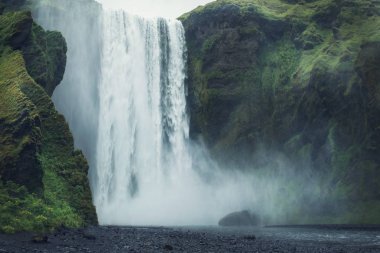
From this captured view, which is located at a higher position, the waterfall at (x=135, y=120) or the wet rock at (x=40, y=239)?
the waterfall at (x=135, y=120)

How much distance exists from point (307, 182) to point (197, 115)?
19711 millimetres

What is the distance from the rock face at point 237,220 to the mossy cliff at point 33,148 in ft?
87.6

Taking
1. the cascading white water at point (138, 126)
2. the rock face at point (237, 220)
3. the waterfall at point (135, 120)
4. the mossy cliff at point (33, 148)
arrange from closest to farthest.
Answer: the mossy cliff at point (33, 148) < the rock face at point (237, 220) < the waterfall at point (135, 120) < the cascading white water at point (138, 126)

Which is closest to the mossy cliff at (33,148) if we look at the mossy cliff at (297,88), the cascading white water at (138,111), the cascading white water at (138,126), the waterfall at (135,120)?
the waterfall at (135,120)

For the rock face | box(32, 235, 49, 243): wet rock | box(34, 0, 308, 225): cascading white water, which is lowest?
box(32, 235, 49, 243): wet rock

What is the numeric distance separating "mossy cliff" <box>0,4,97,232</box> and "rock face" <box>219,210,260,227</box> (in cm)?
2671

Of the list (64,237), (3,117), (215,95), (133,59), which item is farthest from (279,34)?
(64,237)

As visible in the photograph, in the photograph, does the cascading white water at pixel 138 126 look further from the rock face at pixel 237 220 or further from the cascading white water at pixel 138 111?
the rock face at pixel 237 220

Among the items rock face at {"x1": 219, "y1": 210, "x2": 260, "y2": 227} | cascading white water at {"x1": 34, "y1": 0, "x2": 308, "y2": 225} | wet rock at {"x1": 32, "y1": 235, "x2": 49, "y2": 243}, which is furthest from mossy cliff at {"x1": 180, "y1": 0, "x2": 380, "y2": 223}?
wet rock at {"x1": 32, "y1": 235, "x2": 49, "y2": 243}

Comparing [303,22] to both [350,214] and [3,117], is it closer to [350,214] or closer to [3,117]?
[350,214]

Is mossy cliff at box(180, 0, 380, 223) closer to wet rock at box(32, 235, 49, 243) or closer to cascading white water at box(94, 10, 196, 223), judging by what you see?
cascading white water at box(94, 10, 196, 223)

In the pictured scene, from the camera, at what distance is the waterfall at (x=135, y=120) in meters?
71.6

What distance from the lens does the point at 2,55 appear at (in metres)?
51.2

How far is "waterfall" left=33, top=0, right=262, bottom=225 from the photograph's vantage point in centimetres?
7156
